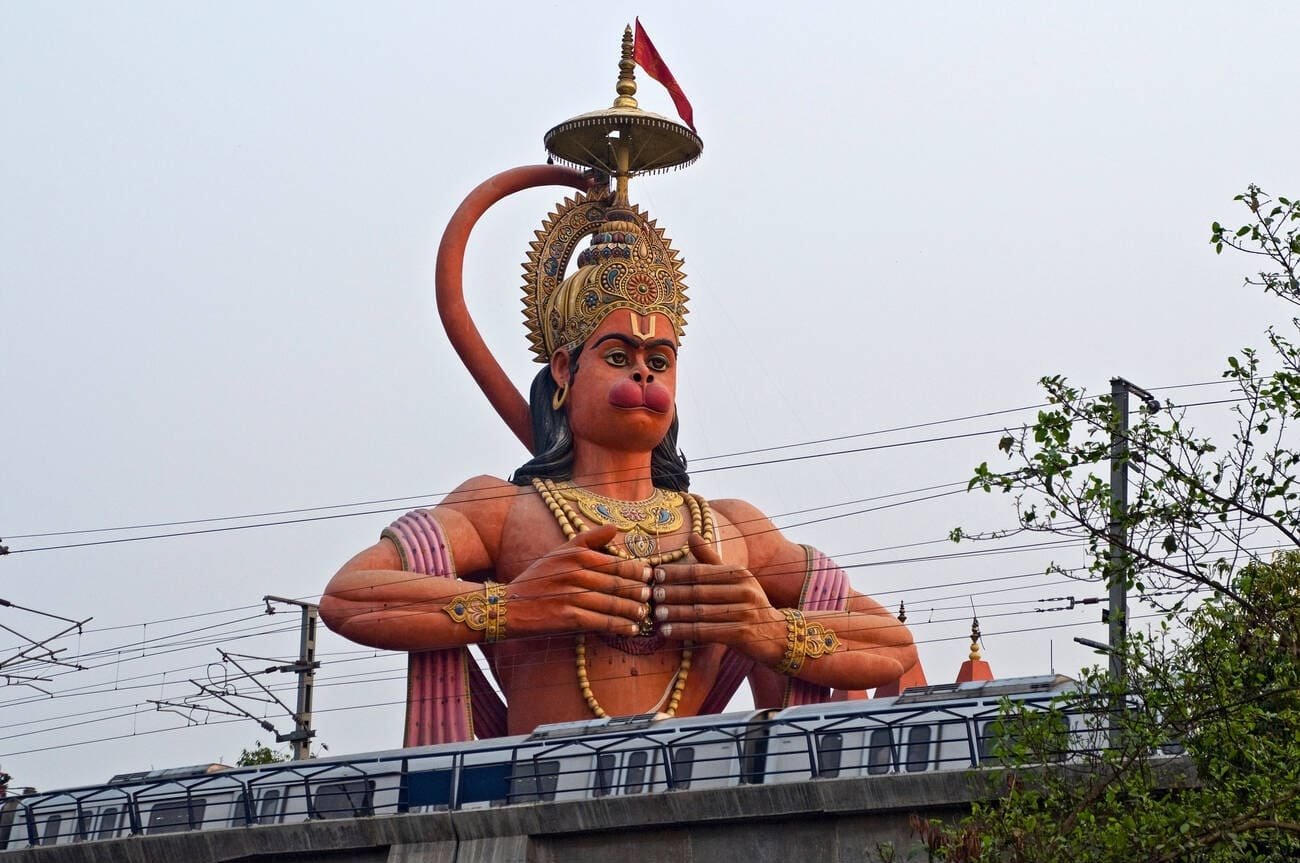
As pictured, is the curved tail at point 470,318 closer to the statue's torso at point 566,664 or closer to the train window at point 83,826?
the statue's torso at point 566,664

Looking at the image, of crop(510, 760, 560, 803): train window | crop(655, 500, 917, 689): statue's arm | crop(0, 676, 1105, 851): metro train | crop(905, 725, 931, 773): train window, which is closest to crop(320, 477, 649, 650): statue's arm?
crop(655, 500, 917, 689): statue's arm

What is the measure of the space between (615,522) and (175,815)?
5.64 meters

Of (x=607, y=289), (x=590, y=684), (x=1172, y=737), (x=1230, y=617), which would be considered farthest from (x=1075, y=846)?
(x=607, y=289)

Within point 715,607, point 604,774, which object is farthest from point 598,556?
point 604,774

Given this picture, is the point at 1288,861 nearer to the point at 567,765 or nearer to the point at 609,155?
the point at 567,765

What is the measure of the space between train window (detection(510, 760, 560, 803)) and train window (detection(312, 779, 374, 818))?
1.38 m

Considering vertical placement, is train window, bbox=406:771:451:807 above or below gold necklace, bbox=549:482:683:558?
below

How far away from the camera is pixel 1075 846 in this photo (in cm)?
1265

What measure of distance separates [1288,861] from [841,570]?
36.3 ft

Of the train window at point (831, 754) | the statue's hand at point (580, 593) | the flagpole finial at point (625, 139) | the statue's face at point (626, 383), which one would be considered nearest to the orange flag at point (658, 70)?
the flagpole finial at point (625, 139)

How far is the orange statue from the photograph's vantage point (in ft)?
72.7

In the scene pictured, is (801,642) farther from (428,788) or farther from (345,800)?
(345,800)

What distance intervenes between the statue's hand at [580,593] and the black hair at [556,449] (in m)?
1.67

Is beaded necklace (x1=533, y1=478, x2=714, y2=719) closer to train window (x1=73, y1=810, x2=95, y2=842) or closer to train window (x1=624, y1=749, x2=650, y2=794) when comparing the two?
train window (x1=624, y1=749, x2=650, y2=794)
